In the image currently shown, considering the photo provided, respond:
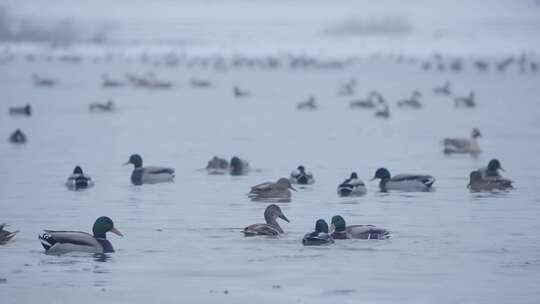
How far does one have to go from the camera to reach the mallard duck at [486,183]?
20.1m

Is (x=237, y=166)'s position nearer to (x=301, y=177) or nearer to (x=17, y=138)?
(x=301, y=177)

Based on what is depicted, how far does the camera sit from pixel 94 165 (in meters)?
23.9

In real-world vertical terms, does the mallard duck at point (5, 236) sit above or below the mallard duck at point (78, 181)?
below

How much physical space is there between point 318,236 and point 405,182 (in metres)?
5.69

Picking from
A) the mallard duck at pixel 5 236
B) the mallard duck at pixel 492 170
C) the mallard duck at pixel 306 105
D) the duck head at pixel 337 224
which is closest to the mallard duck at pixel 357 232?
the duck head at pixel 337 224

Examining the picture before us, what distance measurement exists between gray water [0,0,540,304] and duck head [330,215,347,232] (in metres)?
0.14

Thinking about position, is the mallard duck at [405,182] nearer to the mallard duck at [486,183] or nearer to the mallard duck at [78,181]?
the mallard duck at [486,183]

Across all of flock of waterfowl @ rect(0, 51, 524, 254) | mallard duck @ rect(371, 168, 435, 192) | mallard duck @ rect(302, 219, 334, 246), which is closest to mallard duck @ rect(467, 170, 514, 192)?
flock of waterfowl @ rect(0, 51, 524, 254)

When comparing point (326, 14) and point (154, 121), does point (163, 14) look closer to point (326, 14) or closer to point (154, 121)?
point (326, 14)

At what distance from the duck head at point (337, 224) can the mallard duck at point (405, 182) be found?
16.3 ft

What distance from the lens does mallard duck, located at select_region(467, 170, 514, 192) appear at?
20109mm

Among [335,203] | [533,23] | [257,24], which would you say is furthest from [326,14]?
[335,203]

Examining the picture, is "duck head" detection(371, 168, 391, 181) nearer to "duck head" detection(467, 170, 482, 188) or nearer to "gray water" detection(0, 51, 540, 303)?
"gray water" detection(0, 51, 540, 303)

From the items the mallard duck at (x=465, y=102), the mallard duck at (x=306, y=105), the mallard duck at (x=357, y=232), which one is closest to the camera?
the mallard duck at (x=357, y=232)
